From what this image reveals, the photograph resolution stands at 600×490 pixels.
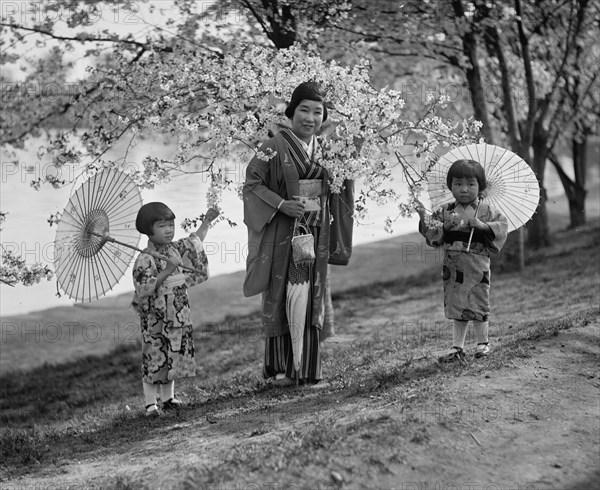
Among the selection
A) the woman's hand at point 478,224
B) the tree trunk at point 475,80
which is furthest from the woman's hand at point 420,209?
the tree trunk at point 475,80

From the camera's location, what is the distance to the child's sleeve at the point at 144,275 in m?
6.65

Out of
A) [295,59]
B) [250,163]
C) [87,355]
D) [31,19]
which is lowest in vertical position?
[87,355]

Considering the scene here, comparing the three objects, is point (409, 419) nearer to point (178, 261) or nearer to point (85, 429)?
point (178, 261)

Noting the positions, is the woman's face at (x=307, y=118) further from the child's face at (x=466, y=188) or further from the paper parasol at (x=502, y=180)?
the child's face at (x=466, y=188)

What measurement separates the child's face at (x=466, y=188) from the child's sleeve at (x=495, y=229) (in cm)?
17

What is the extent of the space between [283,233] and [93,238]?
1365mm

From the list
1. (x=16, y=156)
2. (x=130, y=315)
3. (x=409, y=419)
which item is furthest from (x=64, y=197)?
(x=409, y=419)

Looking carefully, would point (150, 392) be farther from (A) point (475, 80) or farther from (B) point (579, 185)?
(B) point (579, 185)

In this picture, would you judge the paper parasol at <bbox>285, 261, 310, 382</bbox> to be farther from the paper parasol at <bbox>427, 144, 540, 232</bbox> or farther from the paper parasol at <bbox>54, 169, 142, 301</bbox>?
the paper parasol at <bbox>54, 169, 142, 301</bbox>

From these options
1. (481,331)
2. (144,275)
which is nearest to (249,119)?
(144,275)

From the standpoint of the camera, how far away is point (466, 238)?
6820 millimetres

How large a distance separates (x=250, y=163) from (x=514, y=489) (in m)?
3.16

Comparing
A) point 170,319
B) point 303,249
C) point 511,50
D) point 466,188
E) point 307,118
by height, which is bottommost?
point 170,319

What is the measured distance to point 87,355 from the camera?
40.5 feet
